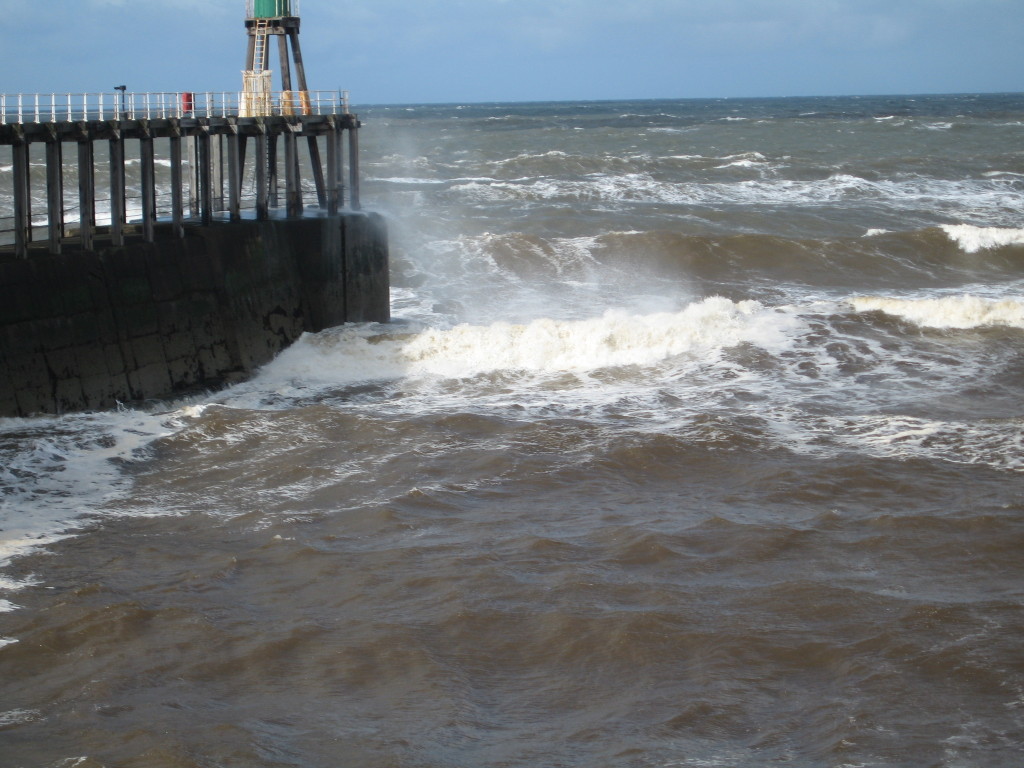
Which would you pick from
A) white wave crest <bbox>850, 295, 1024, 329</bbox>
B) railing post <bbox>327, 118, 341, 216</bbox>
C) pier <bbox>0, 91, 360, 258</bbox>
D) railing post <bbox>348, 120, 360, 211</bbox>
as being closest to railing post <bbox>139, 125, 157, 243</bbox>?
pier <bbox>0, 91, 360, 258</bbox>

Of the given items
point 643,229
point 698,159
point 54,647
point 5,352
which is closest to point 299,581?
point 54,647

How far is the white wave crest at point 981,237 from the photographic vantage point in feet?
Result: 95.2

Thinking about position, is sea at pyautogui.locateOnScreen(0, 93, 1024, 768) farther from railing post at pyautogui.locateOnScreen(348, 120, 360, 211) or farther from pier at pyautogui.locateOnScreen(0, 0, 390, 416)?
→ railing post at pyautogui.locateOnScreen(348, 120, 360, 211)

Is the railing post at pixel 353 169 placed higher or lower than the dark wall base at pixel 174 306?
higher

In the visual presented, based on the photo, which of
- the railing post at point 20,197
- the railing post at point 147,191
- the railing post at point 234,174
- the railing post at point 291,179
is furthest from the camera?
the railing post at point 291,179

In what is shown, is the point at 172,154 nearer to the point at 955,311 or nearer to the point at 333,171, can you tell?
the point at 333,171

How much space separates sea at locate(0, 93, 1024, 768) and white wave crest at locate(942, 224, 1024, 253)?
855 centimetres

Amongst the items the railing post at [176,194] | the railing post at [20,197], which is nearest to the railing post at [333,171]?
the railing post at [176,194]

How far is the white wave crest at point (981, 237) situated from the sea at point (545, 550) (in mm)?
8545

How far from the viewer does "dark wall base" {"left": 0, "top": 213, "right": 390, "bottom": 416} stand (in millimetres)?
14508

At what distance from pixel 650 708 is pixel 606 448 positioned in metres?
5.86

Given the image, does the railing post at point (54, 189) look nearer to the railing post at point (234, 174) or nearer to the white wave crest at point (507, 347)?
the railing post at point (234, 174)

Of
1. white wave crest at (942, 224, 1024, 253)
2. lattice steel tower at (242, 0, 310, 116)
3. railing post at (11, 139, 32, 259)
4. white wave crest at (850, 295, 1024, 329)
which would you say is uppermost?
lattice steel tower at (242, 0, 310, 116)

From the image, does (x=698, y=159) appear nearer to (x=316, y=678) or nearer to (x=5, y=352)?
(x=5, y=352)
